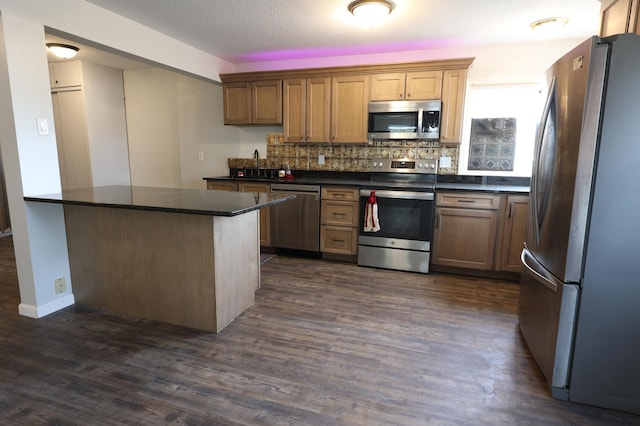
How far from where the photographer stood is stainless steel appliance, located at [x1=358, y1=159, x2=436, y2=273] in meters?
3.43

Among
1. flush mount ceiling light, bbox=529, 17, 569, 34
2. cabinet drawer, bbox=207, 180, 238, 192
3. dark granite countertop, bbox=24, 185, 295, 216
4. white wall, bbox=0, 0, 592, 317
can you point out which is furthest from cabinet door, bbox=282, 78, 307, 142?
flush mount ceiling light, bbox=529, 17, 569, 34

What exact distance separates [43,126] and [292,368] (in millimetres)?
2326

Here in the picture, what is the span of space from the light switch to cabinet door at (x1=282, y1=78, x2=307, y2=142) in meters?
2.30

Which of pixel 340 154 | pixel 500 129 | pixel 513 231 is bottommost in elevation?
pixel 513 231

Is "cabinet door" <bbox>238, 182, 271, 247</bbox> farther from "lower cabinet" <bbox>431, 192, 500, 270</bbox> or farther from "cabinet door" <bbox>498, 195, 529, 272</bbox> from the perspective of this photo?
"cabinet door" <bbox>498, 195, 529, 272</bbox>

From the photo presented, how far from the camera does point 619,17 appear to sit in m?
1.96

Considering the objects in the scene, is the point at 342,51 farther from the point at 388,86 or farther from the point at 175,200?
the point at 175,200

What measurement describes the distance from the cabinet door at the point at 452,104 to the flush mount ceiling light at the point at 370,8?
1.08m

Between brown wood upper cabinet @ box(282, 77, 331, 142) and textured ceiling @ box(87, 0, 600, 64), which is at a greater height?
textured ceiling @ box(87, 0, 600, 64)

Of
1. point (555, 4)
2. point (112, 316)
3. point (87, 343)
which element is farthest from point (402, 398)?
point (555, 4)

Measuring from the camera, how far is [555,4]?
102 inches

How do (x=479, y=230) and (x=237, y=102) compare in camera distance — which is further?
(x=237, y=102)

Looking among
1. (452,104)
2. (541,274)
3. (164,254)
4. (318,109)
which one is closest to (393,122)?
(452,104)

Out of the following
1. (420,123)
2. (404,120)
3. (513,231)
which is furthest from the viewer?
(404,120)
